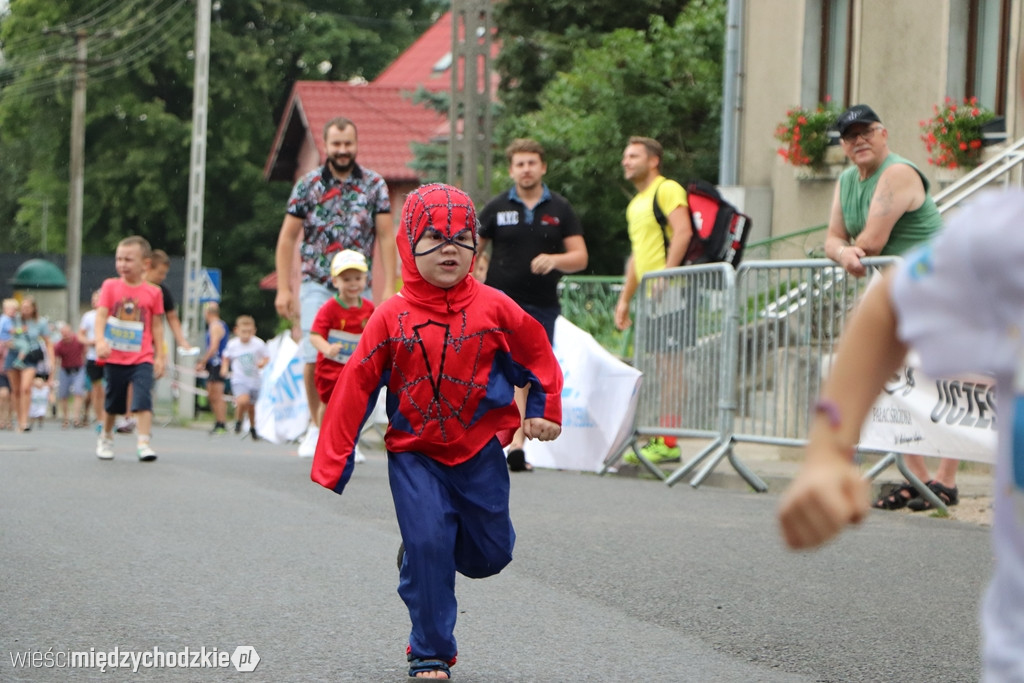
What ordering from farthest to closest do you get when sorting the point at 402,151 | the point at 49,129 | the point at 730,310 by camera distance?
the point at 49,129 < the point at 402,151 < the point at 730,310

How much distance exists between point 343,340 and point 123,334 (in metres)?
2.84

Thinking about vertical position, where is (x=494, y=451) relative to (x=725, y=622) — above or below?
above

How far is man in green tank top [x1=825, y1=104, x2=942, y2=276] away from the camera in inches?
355

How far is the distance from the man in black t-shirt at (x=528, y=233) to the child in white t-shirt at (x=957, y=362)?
28.6ft

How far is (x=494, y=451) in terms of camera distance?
5113mm

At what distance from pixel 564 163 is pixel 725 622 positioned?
21.0 metres

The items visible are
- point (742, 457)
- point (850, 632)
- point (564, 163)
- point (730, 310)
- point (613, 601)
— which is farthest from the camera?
point (564, 163)

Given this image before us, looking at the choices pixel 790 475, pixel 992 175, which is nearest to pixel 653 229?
pixel 790 475

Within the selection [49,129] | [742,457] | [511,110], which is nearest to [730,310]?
[742,457]

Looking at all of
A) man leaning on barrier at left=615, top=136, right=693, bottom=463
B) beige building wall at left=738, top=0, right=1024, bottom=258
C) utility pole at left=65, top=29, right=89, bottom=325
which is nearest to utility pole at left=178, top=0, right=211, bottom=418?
utility pole at left=65, top=29, right=89, bottom=325

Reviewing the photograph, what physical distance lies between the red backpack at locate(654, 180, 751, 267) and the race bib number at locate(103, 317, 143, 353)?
3964 mm

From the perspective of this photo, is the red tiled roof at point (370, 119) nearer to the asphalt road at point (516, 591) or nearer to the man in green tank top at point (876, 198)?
the man in green tank top at point (876, 198)

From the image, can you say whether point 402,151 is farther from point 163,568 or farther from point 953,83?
point 163,568

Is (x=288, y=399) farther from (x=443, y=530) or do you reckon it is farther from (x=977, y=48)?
(x=443, y=530)
